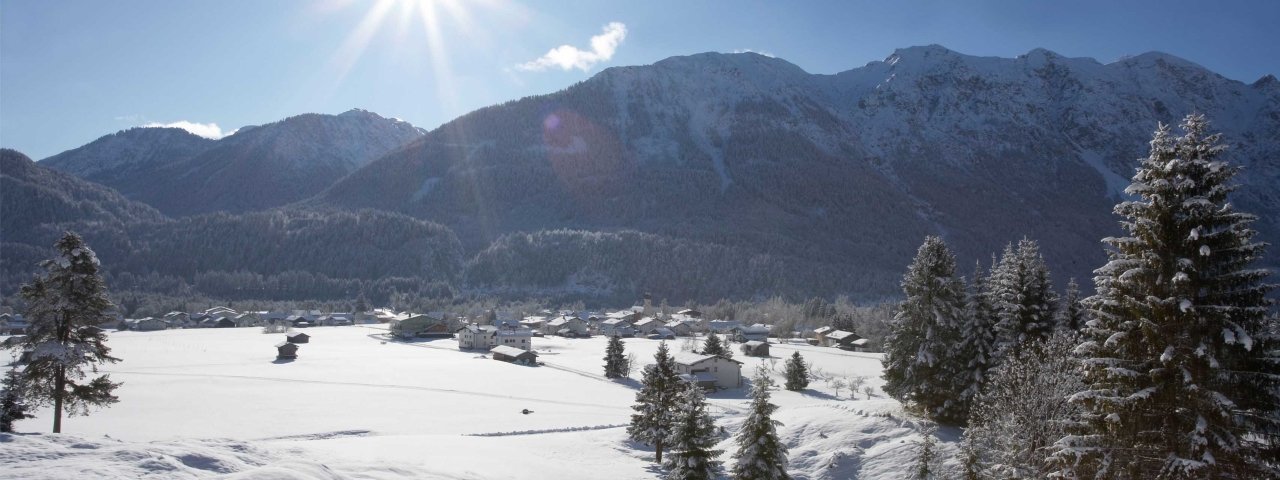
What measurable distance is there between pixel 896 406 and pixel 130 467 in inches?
1391

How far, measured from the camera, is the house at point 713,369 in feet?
217

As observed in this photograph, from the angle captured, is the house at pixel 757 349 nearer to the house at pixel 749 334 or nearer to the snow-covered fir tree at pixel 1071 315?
the house at pixel 749 334

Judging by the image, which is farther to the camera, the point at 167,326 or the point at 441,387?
the point at 167,326

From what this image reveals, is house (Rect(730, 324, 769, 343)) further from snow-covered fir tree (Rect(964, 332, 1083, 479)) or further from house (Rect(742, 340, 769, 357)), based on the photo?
snow-covered fir tree (Rect(964, 332, 1083, 479))

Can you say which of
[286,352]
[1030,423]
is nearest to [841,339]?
[286,352]

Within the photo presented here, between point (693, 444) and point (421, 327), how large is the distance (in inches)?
3721

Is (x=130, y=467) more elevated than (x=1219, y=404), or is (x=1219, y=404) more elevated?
(x=1219, y=404)

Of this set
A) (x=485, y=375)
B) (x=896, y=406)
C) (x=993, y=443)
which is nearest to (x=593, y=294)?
(x=485, y=375)

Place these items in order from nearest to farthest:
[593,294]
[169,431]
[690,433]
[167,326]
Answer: [690,433]
[169,431]
[167,326]
[593,294]

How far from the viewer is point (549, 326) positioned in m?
129

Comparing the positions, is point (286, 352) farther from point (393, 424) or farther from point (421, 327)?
point (393, 424)

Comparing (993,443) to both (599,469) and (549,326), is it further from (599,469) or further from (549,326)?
(549,326)

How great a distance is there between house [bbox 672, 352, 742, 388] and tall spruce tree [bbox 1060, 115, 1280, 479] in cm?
5390

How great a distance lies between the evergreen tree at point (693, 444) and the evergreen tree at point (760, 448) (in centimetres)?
309
